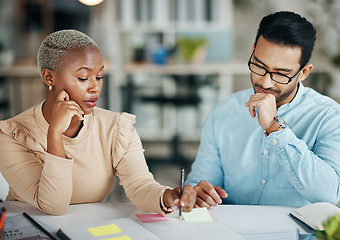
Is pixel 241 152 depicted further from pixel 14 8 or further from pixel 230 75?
pixel 14 8

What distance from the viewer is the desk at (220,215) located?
1208 mm

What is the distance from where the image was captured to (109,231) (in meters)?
1.12

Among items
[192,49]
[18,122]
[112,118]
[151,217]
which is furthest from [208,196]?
[192,49]

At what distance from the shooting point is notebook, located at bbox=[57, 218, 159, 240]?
1.09 m

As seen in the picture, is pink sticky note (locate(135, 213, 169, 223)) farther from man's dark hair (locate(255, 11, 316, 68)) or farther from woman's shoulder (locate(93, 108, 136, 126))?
man's dark hair (locate(255, 11, 316, 68))

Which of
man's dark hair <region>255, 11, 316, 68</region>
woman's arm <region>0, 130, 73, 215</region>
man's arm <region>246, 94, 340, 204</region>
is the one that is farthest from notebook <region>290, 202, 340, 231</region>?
woman's arm <region>0, 130, 73, 215</region>

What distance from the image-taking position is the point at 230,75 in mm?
4746

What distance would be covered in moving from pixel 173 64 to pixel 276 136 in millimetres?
3484

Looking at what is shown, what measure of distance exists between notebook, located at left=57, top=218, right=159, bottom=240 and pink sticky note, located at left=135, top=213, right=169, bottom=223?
0.05m

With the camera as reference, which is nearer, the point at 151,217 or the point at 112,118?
the point at 151,217

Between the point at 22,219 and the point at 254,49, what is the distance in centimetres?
96

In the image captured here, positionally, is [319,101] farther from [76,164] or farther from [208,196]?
[76,164]

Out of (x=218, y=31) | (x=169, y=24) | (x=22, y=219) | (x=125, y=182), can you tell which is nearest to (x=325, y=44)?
(x=218, y=31)

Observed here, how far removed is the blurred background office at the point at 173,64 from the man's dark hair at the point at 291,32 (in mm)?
2975
